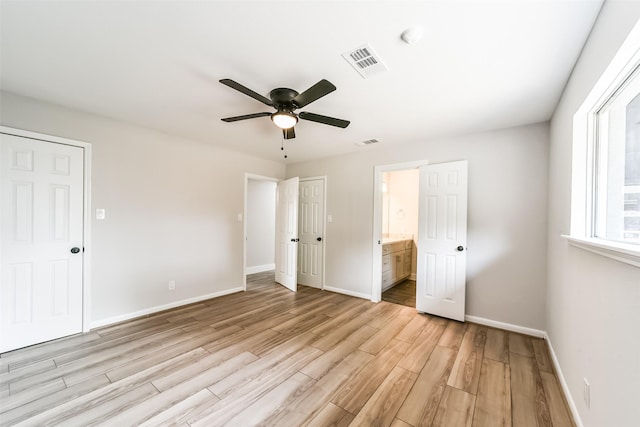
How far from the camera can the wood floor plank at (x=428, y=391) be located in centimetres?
166

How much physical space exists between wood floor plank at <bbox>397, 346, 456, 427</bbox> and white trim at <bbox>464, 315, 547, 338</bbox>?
967 millimetres

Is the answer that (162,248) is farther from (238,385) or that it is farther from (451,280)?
(451,280)

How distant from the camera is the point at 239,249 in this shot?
14.4ft

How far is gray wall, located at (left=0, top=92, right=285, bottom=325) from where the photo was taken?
2895 millimetres

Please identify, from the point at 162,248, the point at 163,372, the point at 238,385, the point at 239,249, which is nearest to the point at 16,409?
the point at 163,372

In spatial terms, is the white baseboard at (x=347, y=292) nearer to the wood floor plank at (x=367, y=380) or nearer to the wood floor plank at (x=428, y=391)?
the wood floor plank at (x=367, y=380)

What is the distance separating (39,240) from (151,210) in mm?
1055

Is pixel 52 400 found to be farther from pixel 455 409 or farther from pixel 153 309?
pixel 455 409

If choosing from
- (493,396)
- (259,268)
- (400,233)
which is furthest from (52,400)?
(400,233)

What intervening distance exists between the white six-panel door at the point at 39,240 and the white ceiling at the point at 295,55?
2.07 feet

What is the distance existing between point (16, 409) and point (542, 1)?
407 centimetres

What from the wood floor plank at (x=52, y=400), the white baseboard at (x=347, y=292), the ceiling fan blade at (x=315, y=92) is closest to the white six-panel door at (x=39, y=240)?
the wood floor plank at (x=52, y=400)

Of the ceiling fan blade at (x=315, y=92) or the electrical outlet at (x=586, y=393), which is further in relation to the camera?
the ceiling fan blade at (x=315, y=92)

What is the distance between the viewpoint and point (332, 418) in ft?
5.35
